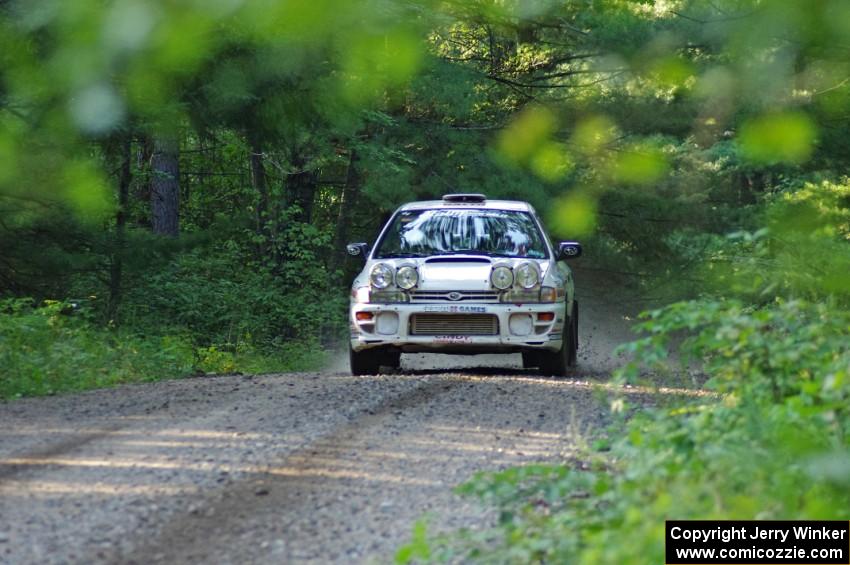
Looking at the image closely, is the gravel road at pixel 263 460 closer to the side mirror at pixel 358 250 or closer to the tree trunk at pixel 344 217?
the side mirror at pixel 358 250

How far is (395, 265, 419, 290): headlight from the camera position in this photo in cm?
1253

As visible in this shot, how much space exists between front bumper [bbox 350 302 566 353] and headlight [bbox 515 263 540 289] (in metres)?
0.21

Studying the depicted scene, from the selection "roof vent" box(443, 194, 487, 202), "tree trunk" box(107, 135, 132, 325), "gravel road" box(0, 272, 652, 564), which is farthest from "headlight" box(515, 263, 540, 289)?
"tree trunk" box(107, 135, 132, 325)

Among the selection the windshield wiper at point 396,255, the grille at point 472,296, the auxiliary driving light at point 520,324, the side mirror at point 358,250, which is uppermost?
the side mirror at point 358,250

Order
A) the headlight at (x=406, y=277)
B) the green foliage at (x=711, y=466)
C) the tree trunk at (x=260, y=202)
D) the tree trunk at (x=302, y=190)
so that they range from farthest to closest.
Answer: the tree trunk at (x=302, y=190) → the tree trunk at (x=260, y=202) → the headlight at (x=406, y=277) → the green foliage at (x=711, y=466)

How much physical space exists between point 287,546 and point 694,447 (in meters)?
1.93

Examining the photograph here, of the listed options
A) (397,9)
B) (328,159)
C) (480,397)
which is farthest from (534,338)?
(328,159)

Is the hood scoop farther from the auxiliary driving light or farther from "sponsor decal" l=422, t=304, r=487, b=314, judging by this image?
the auxiliary driving light

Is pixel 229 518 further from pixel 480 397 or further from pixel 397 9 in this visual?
pixel 480 397

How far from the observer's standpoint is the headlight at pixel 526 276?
1249 cm

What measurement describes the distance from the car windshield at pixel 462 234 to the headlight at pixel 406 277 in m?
0.50

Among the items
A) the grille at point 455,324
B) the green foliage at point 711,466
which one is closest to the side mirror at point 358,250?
the grille at point 455,324

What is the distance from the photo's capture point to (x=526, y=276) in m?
12.5

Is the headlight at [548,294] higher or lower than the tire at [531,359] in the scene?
higher
